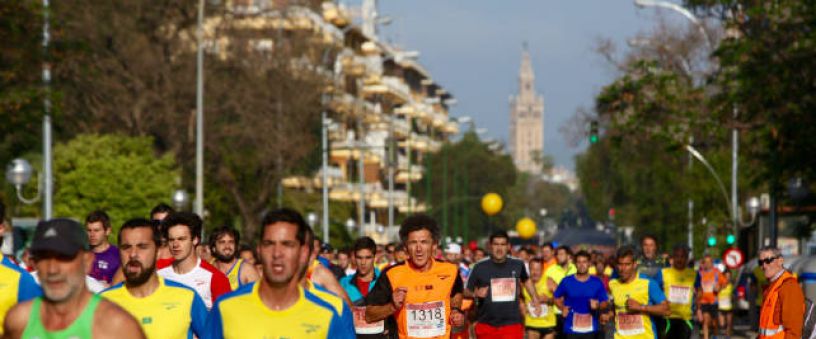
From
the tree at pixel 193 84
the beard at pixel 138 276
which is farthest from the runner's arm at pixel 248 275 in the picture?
the tree at pixel 193 84

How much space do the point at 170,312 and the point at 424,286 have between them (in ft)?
13.1

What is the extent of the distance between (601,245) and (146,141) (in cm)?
3634

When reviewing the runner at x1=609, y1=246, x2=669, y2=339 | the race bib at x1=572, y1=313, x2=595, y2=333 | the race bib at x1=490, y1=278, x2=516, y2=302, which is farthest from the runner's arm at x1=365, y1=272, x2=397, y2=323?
the race bib at x1=572, y1=313, x2=595, y2=333

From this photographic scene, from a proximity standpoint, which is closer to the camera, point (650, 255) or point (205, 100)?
point (650, 255)

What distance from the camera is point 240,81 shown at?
50.8m

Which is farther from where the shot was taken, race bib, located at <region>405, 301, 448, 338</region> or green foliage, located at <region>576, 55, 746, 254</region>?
green foliage, located at <region>576, 55, 746, 254</region>

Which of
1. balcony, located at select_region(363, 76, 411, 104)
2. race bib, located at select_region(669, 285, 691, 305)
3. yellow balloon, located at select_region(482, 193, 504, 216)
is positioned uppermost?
balcony, located at select_region(363, 76, 411, 104)

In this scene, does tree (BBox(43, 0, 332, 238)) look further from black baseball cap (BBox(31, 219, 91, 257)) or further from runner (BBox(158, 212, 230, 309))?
black baseball cap (BBox(31, 219, 91, 257))

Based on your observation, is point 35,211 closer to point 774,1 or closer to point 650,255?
point 774,1

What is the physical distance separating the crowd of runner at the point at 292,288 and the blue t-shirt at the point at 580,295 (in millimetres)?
14

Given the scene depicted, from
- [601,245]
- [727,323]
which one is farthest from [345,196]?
[727,323]

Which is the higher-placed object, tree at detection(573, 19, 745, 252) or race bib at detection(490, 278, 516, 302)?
tree at detection(573, 19, 745, 252)

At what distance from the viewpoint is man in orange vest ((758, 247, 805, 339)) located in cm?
1401

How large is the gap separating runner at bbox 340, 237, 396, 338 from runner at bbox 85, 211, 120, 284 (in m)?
3.21
